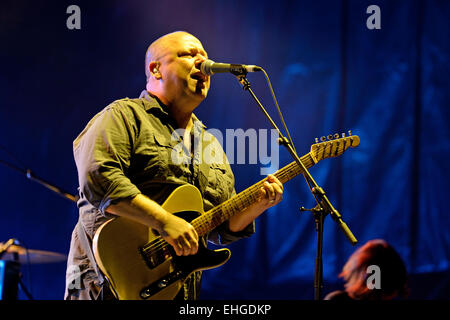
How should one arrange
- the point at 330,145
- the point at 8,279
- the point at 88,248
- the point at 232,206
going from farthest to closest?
the point at 8,279 → the point at 330,145 → the point at 232,206 → the point at 88,248

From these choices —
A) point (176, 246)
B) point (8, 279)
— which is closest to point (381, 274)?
point (176, 246)

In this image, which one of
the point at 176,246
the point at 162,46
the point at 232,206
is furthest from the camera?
the point at 162,46

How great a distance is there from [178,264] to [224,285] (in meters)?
2.15

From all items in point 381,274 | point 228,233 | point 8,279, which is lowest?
point 8,279

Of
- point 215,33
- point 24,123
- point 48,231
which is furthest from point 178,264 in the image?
point 215,33

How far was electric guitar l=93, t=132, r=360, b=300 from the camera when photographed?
2092 millimetres

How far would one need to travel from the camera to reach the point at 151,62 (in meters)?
2.77

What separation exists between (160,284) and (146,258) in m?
0.14

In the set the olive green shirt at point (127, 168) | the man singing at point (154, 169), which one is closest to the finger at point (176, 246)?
the man singing at point (154, 169)

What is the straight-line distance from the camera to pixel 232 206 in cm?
264

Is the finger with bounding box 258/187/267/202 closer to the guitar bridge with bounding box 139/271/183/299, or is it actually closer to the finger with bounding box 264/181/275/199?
the finger with bounding box 264/181/275/199

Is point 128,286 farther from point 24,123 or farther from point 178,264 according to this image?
point 24,123

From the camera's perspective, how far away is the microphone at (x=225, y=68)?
234cm

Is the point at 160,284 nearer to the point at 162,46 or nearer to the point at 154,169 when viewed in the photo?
the point at 154,169
